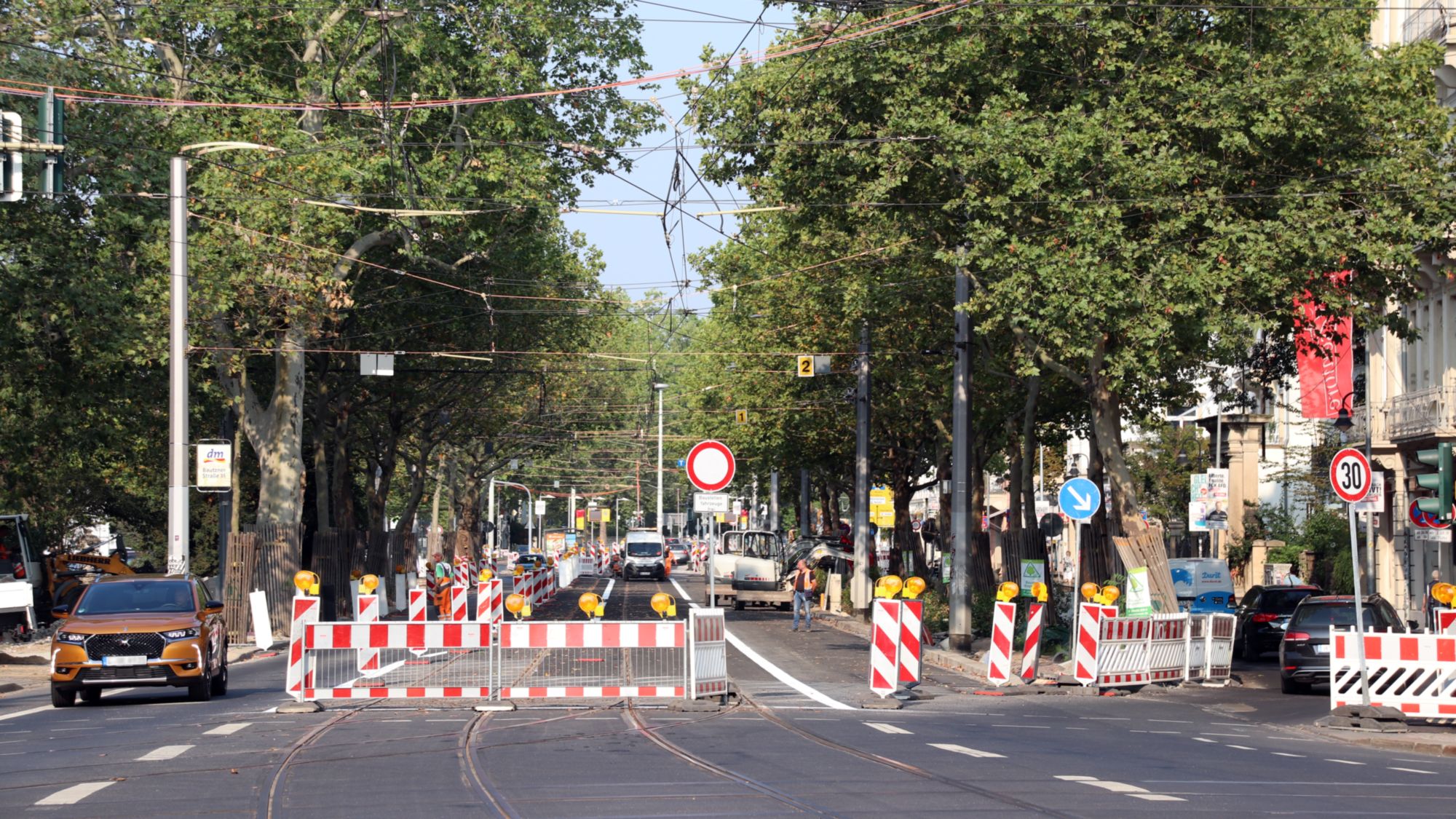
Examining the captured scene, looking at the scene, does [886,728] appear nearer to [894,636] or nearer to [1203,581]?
[894,636]

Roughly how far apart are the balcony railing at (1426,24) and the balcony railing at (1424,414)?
23.9ft

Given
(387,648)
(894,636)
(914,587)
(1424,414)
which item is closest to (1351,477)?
(914,587)

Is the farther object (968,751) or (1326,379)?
(1326,379)

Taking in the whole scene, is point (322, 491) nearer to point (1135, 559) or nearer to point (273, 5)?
point (273, 5)

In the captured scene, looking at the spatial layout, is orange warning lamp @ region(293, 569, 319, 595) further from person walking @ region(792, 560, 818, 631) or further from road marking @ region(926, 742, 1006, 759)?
person walking @ region(792, 560, 818, 631)

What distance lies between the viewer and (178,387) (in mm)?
30531

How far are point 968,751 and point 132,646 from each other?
1069 centimetres

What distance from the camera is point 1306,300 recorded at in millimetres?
26172

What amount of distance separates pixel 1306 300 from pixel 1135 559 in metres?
5.02

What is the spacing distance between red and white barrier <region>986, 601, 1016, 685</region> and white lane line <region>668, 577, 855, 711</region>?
2.71 m

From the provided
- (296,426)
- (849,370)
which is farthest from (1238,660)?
(296,426)

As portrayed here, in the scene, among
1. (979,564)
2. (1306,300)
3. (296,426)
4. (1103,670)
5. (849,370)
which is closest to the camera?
(1103,670)

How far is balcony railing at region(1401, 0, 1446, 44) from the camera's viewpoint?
35031 millimetres

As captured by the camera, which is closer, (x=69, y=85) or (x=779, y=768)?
(x=779, y=768)
